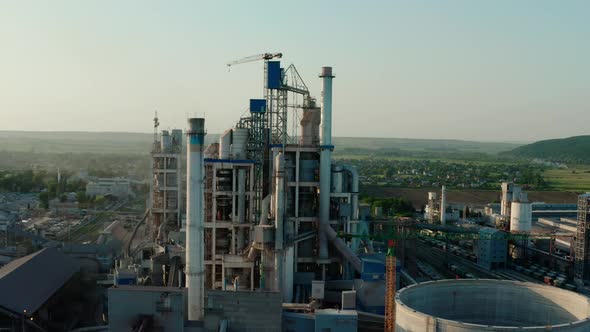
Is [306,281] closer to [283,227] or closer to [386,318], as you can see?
[283,227]

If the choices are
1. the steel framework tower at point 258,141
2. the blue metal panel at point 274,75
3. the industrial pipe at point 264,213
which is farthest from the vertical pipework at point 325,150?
the industrial pipe at point 264,213

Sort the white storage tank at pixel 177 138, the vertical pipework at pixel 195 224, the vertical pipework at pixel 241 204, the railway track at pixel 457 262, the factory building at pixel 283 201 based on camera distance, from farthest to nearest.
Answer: the railway track at pixel 457 262, the white storage tank at pixel 177 138, the vertical pipework at pixel 241 204, the factory building at pixel 283 201, the vertical pipework at pixel 195 224

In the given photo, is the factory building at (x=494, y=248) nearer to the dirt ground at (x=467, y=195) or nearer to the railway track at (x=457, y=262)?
the railway track at (x=457, y=262)

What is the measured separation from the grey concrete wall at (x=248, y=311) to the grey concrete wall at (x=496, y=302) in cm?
604

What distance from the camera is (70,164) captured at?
136 meters

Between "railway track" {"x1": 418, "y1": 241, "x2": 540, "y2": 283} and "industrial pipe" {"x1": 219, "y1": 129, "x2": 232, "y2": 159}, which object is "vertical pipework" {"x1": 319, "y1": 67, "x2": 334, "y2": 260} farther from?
"railway track" {"x1": 418, "y1": 241, "x2": 540, "y2": 283}

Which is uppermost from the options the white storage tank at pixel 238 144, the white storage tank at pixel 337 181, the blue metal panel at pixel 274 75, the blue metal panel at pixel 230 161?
the blue metal panel at pixel 274 75

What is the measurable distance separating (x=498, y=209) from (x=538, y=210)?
576 cm

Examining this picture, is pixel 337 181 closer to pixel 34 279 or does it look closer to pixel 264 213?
pixel 264 213

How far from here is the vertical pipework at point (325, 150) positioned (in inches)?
1532

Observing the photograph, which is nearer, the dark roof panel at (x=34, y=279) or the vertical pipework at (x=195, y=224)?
the vertical pipework at (x=195, y=224)

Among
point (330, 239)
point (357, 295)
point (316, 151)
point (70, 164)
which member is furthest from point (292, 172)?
point (70, 164)

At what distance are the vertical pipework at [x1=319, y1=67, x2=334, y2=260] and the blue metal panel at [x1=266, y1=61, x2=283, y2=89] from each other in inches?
124

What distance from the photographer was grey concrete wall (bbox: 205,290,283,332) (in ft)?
90.1
